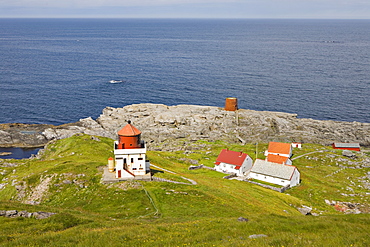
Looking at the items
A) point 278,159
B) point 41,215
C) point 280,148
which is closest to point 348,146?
point 280,148

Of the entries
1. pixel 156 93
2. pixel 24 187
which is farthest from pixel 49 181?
pixel 156 93

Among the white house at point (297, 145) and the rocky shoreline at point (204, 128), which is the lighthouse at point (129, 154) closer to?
the rocky shoreline at point (204, 128)

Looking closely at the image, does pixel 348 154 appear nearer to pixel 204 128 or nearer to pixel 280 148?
pixel 280 148

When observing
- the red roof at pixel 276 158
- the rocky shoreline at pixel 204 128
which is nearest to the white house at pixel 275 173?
the red roof at pixel 276 158

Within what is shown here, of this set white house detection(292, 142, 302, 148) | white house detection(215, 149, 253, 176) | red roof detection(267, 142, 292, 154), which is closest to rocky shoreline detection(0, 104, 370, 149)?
white house detection(292, 142, 302, 148)

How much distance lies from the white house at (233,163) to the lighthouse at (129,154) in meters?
23.8

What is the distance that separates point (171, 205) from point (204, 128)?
2545 inches

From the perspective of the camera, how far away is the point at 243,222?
103ft

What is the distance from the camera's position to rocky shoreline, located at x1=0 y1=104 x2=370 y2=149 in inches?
3846

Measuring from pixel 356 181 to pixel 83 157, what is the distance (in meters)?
55.0

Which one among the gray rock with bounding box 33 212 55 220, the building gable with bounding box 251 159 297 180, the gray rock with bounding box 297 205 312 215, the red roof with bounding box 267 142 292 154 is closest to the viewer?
the gray rock with bounding box 33 212 55 220

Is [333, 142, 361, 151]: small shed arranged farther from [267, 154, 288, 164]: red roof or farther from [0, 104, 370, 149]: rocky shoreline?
[267, 154, 288, 164]: red roof

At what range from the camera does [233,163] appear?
6819 cm

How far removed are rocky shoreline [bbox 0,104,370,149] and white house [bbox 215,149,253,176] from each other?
2512 cm
